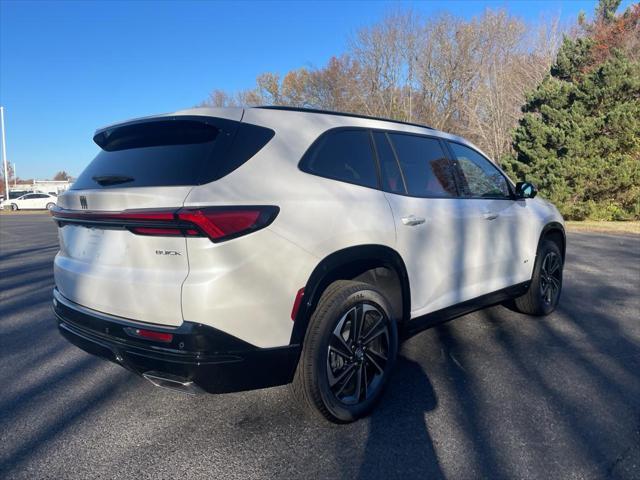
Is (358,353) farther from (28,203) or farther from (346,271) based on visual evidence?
(28,203)

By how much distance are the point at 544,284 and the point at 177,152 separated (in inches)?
158

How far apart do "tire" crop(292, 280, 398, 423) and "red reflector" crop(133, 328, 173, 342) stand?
713mm

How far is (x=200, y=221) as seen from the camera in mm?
2154

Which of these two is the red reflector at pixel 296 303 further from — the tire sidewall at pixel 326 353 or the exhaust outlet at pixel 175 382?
the exhaust outlet at pixel 175 382

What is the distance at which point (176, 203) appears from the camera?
220 centimetres

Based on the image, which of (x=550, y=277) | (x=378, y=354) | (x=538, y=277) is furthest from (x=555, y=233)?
(x=378, y=354)

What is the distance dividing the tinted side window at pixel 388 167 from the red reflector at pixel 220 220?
46.2 inches

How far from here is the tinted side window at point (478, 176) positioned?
398cm

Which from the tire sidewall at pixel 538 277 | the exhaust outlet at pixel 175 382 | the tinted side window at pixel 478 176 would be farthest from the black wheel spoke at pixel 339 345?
the tire sidewall at pixel 538 277

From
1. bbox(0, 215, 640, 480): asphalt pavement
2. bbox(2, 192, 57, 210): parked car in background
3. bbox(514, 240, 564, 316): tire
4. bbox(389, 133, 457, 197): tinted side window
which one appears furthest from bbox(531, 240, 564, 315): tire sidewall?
bbox(2, 192, 57, 210): parked car in background

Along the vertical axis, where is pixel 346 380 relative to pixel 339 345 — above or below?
below

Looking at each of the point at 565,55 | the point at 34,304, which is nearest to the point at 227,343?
the point at 34,304

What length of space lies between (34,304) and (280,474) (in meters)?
4.65

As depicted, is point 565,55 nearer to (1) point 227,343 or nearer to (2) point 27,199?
(1) point 227,343
